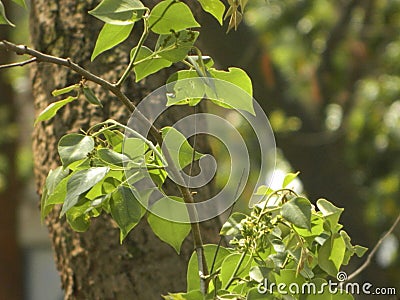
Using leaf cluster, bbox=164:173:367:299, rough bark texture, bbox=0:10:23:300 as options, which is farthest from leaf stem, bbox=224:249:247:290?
rough bark texture, bbox=0:10:23:300

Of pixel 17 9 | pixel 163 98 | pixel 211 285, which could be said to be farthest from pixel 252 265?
pixel 17 9

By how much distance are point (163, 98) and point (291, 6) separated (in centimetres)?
304

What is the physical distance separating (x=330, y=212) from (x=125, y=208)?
199mm

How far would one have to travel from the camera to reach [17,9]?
17.8ft

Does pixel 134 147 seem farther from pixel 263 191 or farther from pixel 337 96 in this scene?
pixel 337 96

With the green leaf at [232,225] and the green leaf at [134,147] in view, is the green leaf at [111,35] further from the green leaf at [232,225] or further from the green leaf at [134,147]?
the green leaf at [232,225]

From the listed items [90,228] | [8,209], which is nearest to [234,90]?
[90,228]

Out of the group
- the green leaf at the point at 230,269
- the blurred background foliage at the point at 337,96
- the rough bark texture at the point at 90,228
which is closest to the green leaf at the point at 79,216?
the green leaf at the point at 230,269

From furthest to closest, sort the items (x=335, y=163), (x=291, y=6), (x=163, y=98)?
(x=291, y=6) < (x=335, y=163) < (x=163, y=98)

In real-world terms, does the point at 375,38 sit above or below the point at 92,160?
above

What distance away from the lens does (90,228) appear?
1.42 meters

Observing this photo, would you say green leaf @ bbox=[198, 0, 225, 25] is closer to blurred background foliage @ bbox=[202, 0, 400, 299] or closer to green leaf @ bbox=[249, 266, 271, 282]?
green leaf @ bbox=[249, 266, 271, 282]

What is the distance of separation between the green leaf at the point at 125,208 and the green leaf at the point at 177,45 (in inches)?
5.2

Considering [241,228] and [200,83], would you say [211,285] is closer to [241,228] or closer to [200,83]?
[241,228]
